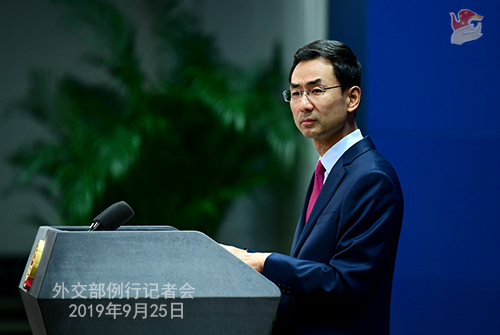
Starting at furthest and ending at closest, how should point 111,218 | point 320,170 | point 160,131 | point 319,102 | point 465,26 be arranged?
point 160,131 → point 465,26 → point 320,170 → point 319,102 → point 111,218

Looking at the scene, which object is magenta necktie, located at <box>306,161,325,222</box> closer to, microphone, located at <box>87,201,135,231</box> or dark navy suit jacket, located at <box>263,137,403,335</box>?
dark navy suit jacket, located at <box>263,137,403,335</box>

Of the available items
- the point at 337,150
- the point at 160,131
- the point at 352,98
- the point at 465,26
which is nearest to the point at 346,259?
the point at 337,150

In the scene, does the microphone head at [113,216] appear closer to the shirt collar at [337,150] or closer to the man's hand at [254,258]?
the man's hand at [254,258]

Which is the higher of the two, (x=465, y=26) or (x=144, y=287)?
(x=465, y=26)

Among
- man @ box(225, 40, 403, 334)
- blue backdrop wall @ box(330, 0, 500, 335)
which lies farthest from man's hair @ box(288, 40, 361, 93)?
blue backdrop wall @ box(330, 0, 500, 335)

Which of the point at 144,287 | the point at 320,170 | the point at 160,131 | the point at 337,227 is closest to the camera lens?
the point at 144,287

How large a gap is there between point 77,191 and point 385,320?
2.65 meters

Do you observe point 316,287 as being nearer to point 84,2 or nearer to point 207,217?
point 207,217

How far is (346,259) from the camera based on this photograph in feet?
3.82

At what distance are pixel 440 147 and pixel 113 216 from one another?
82.6 inches

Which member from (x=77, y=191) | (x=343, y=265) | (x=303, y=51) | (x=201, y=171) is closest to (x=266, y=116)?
(x=201, y=171)

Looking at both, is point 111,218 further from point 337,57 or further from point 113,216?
point 337,57

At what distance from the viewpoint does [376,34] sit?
2852mm

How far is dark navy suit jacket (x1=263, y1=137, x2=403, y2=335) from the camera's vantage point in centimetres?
113
